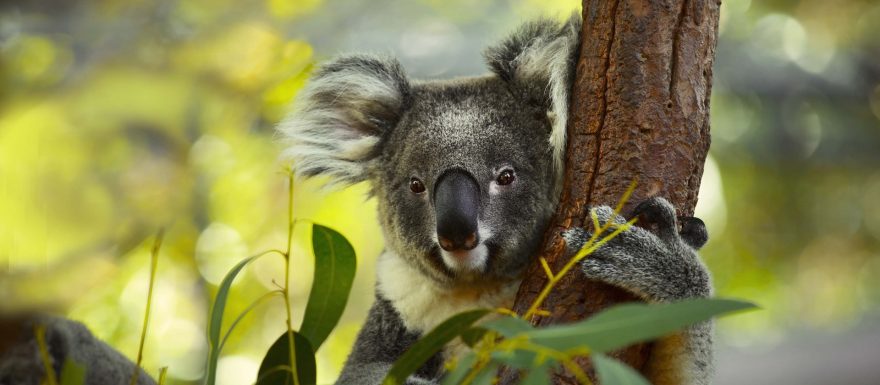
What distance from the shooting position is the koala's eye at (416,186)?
2611 millimetres

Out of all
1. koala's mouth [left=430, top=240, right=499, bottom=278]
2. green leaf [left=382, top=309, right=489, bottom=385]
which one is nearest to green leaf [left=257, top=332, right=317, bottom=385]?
green leaf [left=382, top=309, right=489, bottom=385]

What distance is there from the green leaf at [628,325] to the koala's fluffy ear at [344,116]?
5.32 feet

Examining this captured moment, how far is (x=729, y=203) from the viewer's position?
6.89 m

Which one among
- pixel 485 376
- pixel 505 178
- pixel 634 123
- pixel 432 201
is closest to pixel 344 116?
pixel 432 201

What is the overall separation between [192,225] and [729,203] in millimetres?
3884

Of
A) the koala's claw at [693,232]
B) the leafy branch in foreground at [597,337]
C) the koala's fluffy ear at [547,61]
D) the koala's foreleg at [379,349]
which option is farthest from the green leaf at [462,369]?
the koala's foreleg at [379,349]

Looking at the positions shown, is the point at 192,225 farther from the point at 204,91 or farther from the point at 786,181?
the point at 786,181

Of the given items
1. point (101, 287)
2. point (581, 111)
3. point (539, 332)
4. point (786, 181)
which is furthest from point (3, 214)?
point (786, 181)

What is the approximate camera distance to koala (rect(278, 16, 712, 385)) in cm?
211

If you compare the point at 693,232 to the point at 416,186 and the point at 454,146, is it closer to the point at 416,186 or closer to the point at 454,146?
the point at 454,146

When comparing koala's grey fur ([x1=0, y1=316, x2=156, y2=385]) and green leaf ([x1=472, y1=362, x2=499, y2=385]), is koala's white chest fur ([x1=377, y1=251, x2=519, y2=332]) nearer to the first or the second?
koala's grey fur ([x1=0, y1=316, x2=156, y2=385])

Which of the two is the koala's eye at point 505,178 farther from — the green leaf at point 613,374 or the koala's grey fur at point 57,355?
the green leaf at point 613,374

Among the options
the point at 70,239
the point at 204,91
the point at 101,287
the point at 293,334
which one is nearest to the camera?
the point at 293,334

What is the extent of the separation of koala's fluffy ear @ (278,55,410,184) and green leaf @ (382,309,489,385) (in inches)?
54.7
